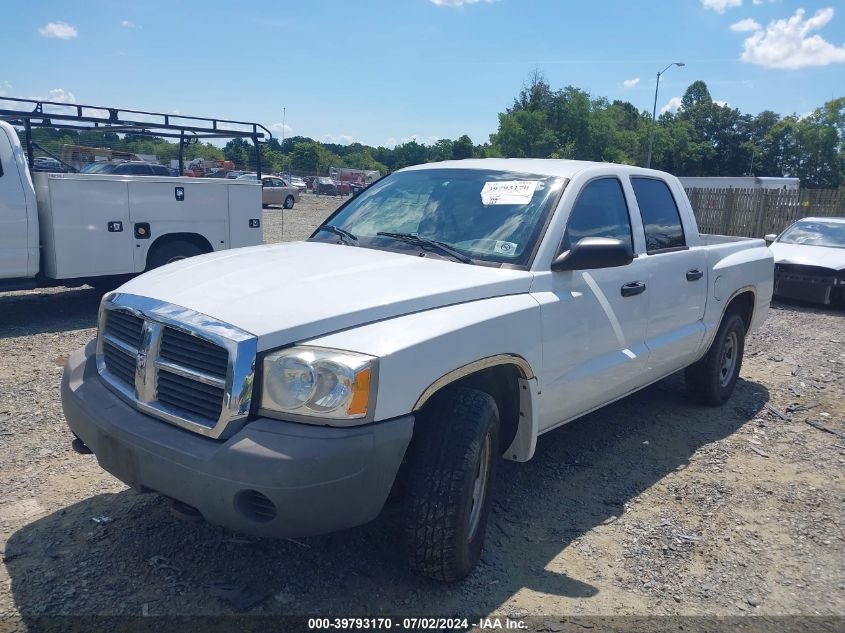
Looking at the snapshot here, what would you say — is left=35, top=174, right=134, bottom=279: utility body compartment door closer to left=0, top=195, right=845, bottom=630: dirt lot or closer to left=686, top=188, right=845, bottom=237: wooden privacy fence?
left=0, top=195, right=845, bottom=630: dirt lot

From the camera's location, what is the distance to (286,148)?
3952 inches

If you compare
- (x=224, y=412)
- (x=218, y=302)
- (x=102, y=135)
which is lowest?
(x=224, y=412)

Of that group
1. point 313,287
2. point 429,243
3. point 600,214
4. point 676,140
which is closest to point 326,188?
point 676,140

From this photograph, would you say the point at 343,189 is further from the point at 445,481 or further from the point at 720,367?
the point at 445,481

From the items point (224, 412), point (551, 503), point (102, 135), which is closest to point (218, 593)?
point (224, 412)

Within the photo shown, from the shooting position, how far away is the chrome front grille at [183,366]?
2.55 meters

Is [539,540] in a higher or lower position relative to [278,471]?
lower

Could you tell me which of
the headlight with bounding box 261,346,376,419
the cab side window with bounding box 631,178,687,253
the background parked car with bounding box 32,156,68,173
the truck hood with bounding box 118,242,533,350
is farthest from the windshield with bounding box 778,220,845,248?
the headlight with bounding box 261,346,376,419

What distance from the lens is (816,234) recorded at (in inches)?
480

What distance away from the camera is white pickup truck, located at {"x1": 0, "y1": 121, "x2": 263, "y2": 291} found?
7.29 m

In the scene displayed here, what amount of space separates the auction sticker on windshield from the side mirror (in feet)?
1.59

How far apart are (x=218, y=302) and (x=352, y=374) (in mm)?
738

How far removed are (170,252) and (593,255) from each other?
6689mm

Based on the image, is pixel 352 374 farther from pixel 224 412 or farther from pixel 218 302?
pixel 218 302
